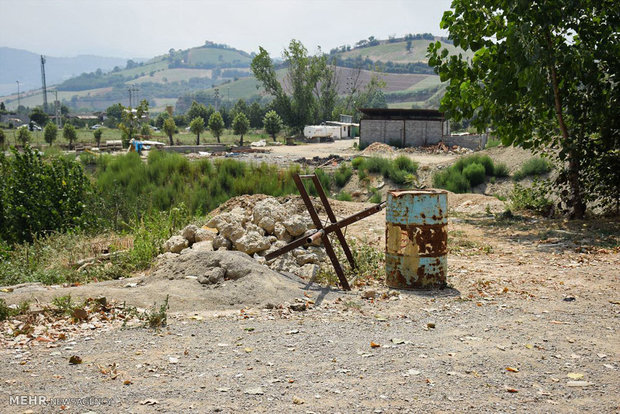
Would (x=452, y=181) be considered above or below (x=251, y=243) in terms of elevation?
below

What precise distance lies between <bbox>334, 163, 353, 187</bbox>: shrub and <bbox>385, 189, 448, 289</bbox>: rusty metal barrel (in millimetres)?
15471

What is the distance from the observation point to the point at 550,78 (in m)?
11.0

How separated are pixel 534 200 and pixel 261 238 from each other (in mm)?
8191

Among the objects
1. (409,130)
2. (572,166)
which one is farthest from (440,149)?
(572,166)

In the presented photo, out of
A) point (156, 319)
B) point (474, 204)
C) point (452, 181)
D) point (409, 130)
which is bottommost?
point (474, 204)

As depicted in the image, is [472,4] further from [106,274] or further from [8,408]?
[8,408]

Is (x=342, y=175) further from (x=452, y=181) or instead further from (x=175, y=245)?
(x=175, y=245)

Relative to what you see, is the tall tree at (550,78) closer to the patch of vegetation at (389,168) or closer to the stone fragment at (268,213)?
the stone fragment at (268,213)

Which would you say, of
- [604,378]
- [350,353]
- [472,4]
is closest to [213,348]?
[350,353]

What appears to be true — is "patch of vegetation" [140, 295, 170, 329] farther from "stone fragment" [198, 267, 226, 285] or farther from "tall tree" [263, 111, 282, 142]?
"tall tree" [263, 111, 282, 142]

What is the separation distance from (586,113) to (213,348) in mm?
9756

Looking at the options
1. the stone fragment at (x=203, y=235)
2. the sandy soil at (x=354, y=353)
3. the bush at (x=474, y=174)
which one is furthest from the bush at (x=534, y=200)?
the stone fragment at (x=203, y=235)

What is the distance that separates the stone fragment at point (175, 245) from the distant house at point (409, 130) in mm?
31094

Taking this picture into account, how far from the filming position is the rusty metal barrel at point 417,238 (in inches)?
247
